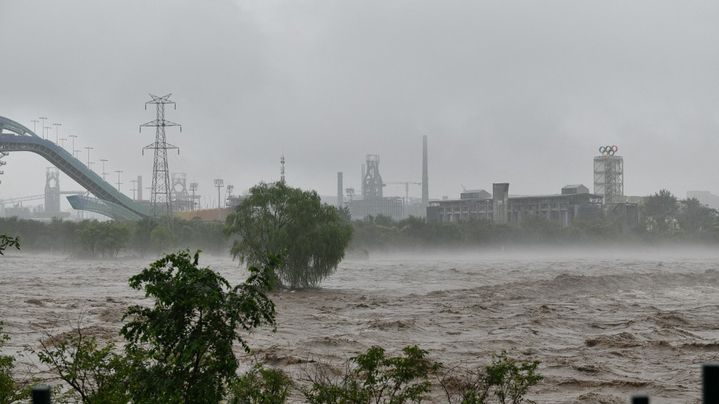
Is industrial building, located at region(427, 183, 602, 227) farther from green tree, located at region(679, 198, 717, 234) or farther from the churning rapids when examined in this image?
the churning rapids

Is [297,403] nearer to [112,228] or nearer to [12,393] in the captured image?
[12,393]

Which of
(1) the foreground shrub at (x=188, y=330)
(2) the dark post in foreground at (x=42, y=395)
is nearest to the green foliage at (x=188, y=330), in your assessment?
(1) the foreground shrub at (x=188, y=330)

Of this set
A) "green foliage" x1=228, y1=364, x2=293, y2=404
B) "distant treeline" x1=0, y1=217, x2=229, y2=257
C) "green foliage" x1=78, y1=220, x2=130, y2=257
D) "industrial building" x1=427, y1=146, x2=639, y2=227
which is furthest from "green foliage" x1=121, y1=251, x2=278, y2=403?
"industrial building" x1=427, y1=146, x2=639, y2=227

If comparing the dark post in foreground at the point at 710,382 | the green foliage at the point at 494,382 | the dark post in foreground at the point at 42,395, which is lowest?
the green foliage at the point at 494,382

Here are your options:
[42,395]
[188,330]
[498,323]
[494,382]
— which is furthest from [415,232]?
[42,395]

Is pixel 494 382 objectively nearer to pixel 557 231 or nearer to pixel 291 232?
pixel 291 232

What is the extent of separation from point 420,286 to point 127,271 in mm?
32354

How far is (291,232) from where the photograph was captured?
51156 millimetres

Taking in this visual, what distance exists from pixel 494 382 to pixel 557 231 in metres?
143

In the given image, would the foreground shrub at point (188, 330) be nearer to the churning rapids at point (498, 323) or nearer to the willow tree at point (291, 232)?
the churning rapids at point (498, 323)

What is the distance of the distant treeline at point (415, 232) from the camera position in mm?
109562

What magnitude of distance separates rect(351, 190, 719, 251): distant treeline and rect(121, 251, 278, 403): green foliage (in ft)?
392

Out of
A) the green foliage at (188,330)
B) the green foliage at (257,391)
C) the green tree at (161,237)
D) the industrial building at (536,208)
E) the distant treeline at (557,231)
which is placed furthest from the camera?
the industrial building at (536,208)

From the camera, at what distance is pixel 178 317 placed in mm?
8797
